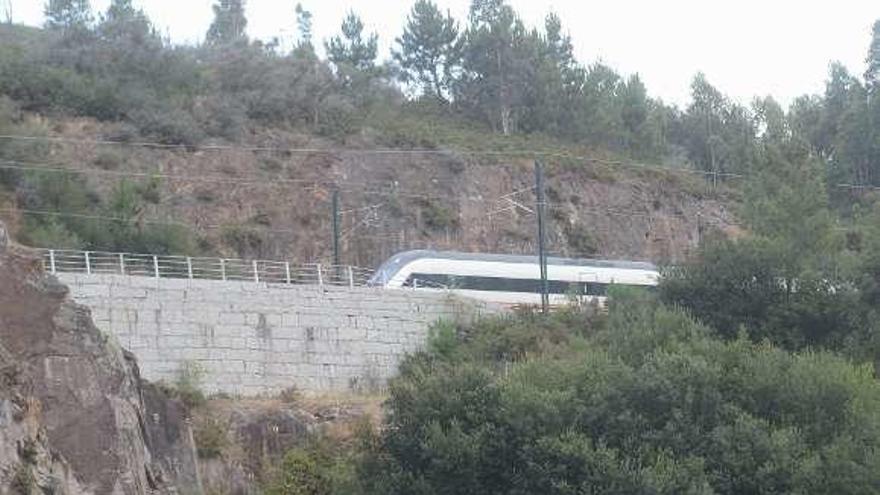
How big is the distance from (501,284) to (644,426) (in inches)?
694

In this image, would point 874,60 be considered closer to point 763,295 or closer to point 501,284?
point 501,284

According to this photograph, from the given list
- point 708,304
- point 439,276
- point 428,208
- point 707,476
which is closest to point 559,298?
point 439,276

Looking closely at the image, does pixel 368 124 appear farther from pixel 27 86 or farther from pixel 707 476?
pixel 707 476

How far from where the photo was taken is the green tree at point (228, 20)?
298 ft

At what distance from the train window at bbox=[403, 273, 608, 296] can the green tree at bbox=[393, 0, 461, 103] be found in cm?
3111

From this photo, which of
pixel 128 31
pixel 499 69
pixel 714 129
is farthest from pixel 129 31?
pixel 714 129

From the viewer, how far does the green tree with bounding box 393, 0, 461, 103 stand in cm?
7844

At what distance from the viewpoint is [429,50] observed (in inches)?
3152

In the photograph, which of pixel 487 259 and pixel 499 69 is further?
pixel 499 69

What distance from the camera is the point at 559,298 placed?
47.2 meters

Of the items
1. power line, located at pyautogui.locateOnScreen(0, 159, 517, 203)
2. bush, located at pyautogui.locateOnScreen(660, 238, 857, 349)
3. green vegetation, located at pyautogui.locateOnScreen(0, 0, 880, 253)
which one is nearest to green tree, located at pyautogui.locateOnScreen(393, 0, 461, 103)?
green vegetation, located at pyautogui.locateOnScreen(0, 0, 880, 253)

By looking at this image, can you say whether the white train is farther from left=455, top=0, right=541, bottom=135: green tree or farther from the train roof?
left=455, top=0, right=541, bottom=135: green tree

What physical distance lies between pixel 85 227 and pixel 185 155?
419 inches

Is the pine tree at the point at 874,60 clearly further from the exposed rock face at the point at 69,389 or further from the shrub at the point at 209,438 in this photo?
the exposed rock face at the point at 69,389
